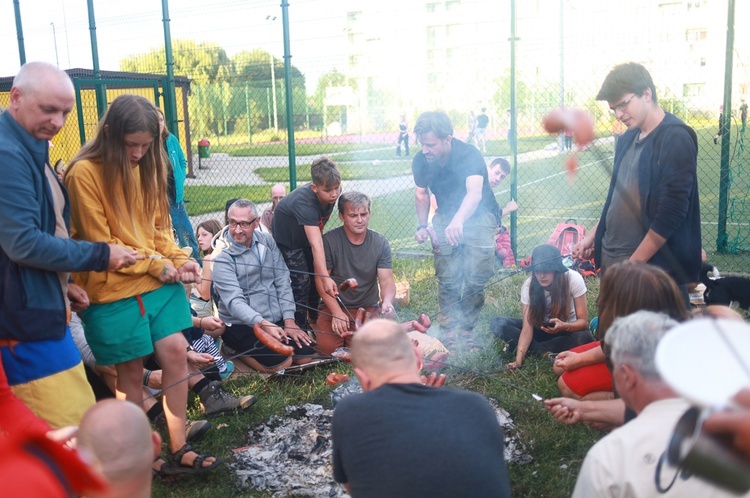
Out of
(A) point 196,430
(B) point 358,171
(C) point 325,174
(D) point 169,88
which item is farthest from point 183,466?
(B) point 358,171

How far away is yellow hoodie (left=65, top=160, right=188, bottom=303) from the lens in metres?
3.22

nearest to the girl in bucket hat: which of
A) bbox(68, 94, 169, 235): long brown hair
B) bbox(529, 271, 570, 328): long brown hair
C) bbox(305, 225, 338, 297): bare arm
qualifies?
bbox(529, 271, 570, 328): long brown hair

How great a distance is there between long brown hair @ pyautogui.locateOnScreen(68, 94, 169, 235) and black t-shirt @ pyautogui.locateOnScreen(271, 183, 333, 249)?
1.83 metres

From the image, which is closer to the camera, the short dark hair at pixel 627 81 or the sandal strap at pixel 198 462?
the sandal strap at pixel 198 462

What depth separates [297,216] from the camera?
520 centimetres

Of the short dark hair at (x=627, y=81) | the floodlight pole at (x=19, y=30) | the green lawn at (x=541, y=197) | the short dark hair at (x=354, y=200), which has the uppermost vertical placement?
the floodlight pole at (x=19, y=30)

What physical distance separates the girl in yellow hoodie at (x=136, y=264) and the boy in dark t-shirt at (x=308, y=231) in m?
1.49

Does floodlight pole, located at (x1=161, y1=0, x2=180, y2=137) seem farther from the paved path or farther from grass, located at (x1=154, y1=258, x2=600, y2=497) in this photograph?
the paved path

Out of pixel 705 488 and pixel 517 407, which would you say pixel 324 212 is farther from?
pixel 705 488

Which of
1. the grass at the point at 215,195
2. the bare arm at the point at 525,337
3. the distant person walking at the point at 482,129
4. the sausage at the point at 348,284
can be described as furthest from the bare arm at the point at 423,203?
the grass at the point at 215,195

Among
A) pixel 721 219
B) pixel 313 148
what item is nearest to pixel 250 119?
pixel 313 148

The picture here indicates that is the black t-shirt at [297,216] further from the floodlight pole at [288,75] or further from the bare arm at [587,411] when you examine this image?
the bare arm at [587,411]

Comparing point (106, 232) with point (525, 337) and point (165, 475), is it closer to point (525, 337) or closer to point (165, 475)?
point (165, 475)

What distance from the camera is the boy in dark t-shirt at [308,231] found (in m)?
5.06
